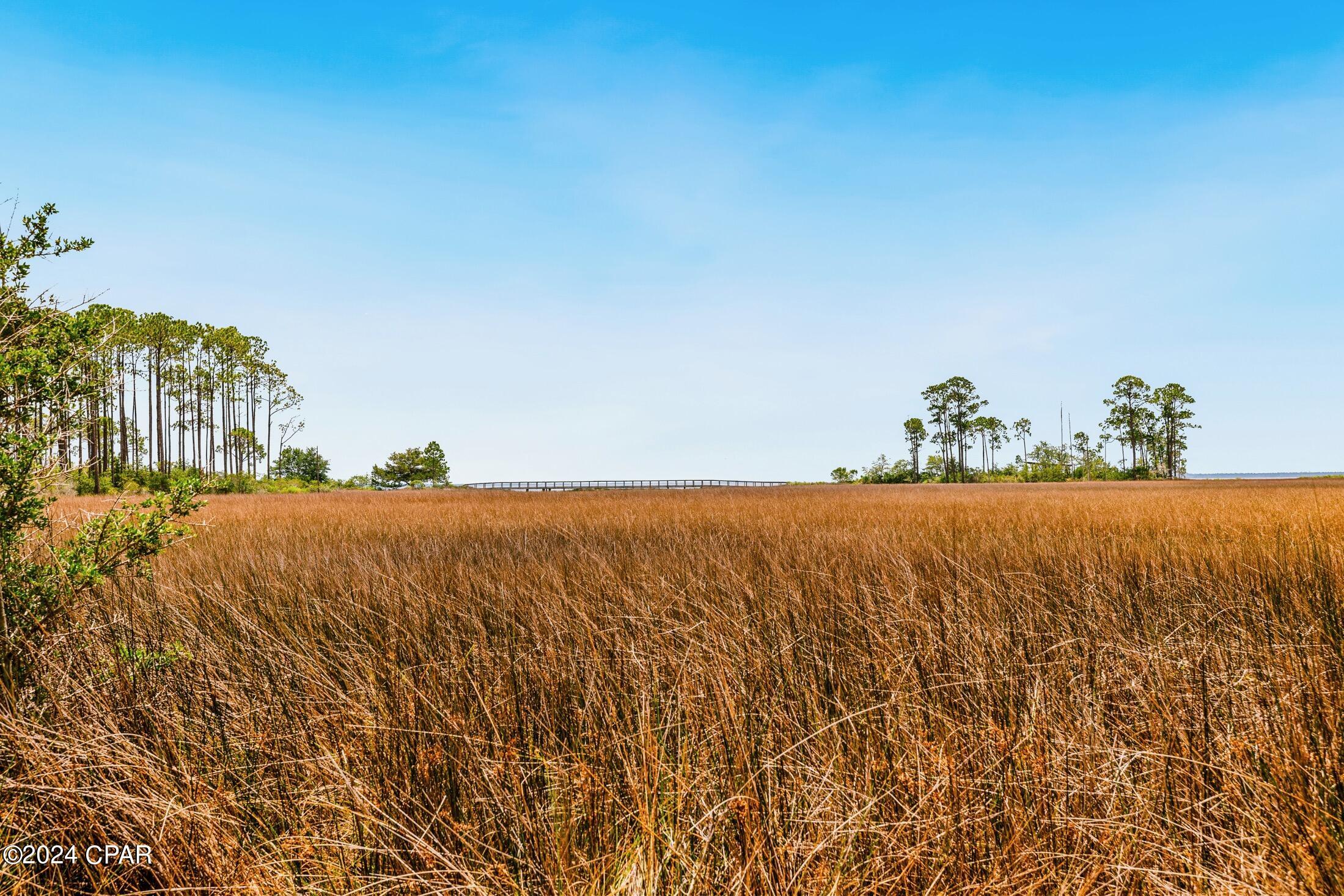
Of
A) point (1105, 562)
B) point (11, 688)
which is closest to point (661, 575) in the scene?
point (11, 688)

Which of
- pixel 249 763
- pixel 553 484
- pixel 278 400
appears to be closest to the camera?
pixel 249 763

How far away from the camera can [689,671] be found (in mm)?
2598

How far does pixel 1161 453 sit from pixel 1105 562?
5543 cm

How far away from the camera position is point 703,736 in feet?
7.45

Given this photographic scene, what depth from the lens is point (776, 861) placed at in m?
1.49

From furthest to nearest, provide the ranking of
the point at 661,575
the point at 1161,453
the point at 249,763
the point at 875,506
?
the point at 1161,453 < the point at 875,506 < the point at 661,575 < the point at 249,763

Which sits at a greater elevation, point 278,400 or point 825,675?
point 278,400

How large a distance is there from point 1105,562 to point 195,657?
6.35 m

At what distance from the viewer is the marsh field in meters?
1.56

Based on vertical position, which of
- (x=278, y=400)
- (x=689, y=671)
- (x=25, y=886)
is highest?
(x=278, y=400)

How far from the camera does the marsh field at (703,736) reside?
156cm

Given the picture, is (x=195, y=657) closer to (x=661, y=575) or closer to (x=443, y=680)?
(x=443, y=680)

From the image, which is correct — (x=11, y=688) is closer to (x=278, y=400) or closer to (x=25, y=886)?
(x=25, y=886)

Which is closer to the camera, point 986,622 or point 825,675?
point 825,675
